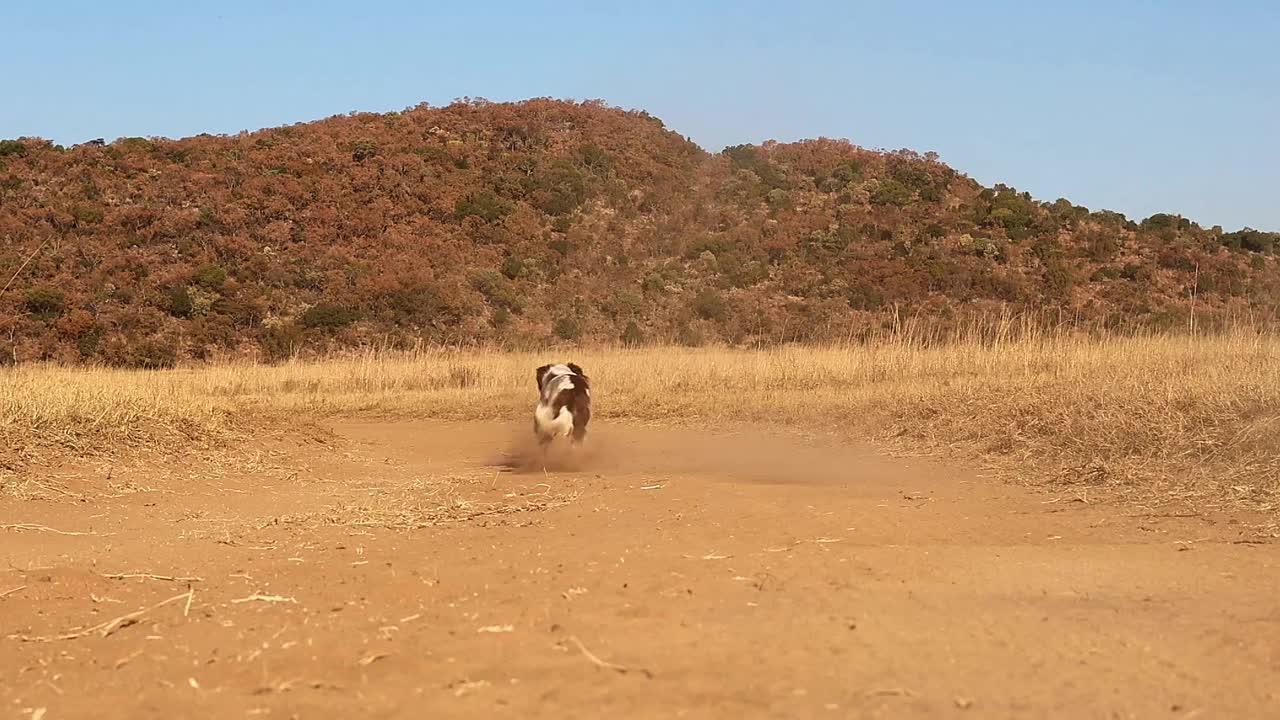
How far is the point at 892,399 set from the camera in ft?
41.0

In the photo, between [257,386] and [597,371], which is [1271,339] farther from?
[257,386]

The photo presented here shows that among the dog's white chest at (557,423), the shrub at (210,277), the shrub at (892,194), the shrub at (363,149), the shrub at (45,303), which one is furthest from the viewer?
the shrub at (363,149)

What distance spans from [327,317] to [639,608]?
2812cm

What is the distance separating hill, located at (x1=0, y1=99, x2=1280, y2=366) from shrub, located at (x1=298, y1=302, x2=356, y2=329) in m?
0.07

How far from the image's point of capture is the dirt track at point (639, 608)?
2.85 m

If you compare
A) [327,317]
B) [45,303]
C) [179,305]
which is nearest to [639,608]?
[327,317]

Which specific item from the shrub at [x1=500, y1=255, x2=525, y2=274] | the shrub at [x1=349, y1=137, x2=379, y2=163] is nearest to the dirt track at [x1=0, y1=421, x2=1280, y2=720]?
the shrub at [x1=500, y1=255, x2=525, y2=274]

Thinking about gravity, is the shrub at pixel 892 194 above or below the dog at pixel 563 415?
above

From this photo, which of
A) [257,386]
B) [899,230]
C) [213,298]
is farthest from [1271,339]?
[213,298]

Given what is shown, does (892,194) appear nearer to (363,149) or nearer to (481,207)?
(481,207)

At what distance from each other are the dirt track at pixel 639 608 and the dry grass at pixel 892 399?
1288mm

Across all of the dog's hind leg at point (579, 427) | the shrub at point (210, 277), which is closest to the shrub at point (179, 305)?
the shrub at point (210, 277)

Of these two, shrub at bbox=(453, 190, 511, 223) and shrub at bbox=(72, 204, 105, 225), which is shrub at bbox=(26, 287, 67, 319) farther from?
shrub at bbox=(453, 190, 511, 223)

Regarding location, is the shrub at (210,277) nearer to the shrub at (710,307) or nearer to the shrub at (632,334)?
the shrub at (632,334)
